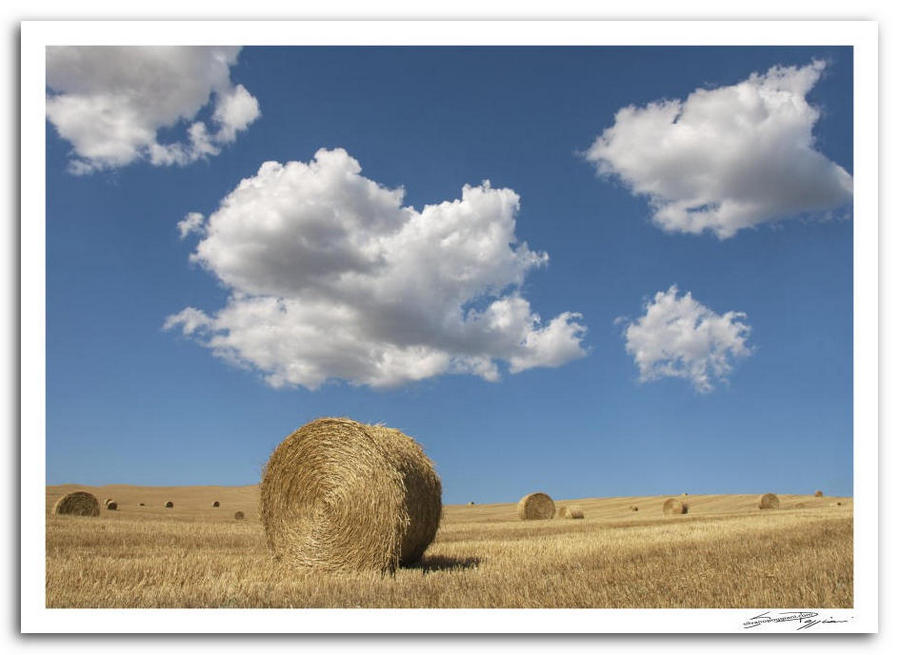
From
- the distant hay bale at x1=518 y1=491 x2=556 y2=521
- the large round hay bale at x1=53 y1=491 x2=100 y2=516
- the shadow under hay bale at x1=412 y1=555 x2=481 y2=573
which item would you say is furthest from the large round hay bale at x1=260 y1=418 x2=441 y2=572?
the distant hay bale at x1=518 y1=491 x2=556 y2=521

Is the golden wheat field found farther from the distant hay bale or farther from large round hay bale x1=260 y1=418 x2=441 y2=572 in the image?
the distant hay bale

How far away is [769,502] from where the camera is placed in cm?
2934

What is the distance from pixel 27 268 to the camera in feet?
20.0

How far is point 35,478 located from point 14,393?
0.77 m

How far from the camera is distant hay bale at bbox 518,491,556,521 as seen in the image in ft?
82.0
